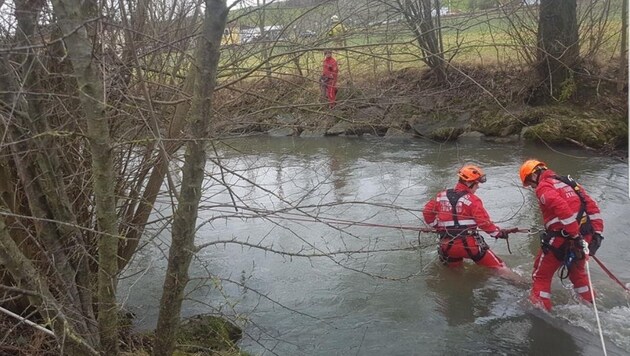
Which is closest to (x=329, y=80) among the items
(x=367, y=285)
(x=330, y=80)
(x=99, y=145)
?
(x=330, y=80)

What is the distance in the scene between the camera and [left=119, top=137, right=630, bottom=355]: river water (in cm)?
510

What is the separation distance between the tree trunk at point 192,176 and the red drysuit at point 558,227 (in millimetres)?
3559

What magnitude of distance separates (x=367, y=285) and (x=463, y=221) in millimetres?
1387

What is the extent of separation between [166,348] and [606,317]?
4302 millimetres

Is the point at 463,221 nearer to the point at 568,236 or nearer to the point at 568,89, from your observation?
the point at 568,236

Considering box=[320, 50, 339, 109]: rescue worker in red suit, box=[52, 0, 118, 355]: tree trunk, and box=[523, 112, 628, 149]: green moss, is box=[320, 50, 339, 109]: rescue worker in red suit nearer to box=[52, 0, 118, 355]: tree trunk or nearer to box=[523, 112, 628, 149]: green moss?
box=[52, 0, 118, 355]: tree trunk

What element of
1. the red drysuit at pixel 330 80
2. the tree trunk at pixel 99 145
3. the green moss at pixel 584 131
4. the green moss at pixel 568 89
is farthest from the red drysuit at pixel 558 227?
the green moss at pixel 568 89

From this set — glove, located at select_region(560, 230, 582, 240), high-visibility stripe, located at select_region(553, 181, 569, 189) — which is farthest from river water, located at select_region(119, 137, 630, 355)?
glove, located at select_region(560, 230, 582, 240)

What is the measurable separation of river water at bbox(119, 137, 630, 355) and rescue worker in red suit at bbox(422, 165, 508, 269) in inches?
11.7

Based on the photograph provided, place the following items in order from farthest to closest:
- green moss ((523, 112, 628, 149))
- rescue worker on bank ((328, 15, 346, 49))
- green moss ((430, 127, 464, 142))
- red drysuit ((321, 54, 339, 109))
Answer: green moss ((430, 127, 464, 142)) → green moss ((523, 112, 628, 149)) → red drysuit ((321, 54, 339, 109)) → rescue worker on bank ((328, 15, 346, 49))

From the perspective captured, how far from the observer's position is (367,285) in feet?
22.5

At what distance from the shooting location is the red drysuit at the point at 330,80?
4466mm

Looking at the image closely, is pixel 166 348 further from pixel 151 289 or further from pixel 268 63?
pixel 151 289

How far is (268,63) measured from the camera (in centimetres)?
425
